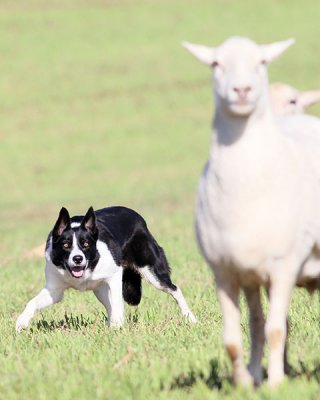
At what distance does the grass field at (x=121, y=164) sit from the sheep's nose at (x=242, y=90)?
4.88ft

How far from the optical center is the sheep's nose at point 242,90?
17.4 ft

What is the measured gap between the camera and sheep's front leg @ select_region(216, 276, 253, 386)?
221 inches

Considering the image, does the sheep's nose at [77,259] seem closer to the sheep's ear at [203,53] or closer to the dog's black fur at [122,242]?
the dog's black fur at [122,242]

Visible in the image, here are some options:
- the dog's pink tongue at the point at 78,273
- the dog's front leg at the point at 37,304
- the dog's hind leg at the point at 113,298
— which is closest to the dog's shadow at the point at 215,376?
the dog's hind leg at the point at 113,298

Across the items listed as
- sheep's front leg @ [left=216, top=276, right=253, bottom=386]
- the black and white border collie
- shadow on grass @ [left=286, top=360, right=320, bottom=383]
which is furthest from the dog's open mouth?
sheep's front leg @ [left=216, top=276, right=253, bottom=386]

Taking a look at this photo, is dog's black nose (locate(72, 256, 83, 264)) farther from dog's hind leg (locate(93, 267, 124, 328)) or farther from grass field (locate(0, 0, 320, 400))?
grass field (locate(0, 0, 320, 400))

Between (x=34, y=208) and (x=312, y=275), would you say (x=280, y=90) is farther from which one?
(x=34, y=208)

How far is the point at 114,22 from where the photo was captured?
169 ft

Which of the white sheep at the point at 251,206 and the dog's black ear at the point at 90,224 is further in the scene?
the dog's black ear at the point at 90,224

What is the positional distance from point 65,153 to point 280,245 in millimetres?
32567

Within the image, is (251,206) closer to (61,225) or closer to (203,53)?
(203,53)

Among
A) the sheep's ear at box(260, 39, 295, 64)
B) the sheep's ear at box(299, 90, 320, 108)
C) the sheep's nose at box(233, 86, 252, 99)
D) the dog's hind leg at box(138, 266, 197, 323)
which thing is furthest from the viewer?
the dog's hind leg at box(138, 266, 197, 323)

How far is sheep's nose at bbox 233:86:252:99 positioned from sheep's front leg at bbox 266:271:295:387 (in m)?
0.98

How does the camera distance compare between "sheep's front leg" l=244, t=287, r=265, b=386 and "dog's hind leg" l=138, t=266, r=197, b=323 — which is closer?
"sheep's front leg" l=244, t=287, r=265, b=386
